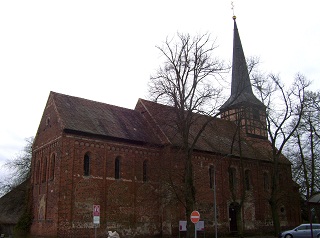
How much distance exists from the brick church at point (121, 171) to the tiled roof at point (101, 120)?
8 cm

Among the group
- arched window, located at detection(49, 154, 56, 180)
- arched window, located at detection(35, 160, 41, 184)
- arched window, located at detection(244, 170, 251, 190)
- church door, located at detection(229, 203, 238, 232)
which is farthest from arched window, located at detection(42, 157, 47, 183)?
arched window, located at detection(244, 170, 251, 190)

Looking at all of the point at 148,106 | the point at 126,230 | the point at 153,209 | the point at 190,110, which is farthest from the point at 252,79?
the point at 126,230

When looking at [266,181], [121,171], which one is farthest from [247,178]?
[121,171]

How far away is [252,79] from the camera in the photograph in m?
29.5

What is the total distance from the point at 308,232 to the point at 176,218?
1078cm

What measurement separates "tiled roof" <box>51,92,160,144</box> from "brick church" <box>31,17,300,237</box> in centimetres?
8

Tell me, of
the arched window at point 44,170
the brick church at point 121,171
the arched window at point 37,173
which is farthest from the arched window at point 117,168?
the arched window at point 37,173

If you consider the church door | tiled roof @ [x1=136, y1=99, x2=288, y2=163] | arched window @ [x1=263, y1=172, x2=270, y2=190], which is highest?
tiled roof @ [x1=136, y1=99, x2=288, y2=163]

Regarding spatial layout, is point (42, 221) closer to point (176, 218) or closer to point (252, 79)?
point (176, 218)

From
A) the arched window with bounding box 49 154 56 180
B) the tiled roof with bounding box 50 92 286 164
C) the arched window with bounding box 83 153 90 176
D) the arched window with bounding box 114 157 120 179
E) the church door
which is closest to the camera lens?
the arched window with bounding box 83 153 90 176

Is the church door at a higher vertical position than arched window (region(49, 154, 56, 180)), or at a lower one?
lower

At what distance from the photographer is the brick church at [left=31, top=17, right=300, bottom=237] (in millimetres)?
27141

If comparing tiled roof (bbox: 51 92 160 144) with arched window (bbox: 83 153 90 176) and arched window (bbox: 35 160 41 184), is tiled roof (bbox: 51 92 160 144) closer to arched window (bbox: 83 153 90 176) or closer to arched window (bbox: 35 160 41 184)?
arched window (bbox: 83 153 90 176)

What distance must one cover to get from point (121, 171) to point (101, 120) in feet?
16.1
